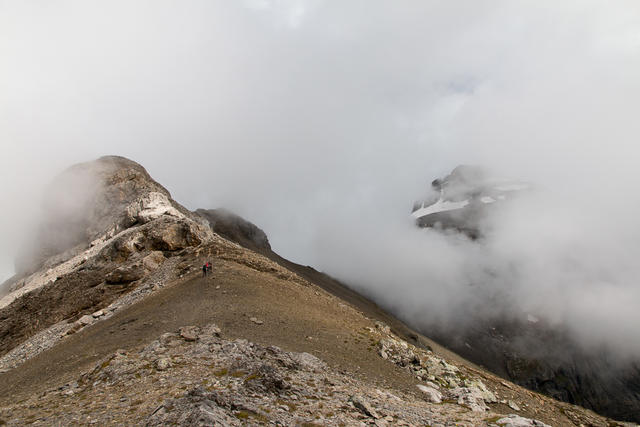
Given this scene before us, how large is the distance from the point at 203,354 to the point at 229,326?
577 centimetres

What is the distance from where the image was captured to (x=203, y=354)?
2078 centimetres

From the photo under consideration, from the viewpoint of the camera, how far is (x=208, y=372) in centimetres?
1817

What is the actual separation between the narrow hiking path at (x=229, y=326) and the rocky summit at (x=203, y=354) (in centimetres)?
17

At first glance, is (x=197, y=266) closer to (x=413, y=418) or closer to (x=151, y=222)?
(x=151, y=222)

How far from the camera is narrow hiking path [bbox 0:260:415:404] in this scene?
24.1 metres

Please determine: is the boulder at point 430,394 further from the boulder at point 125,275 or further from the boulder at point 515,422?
the boulder at point 125,275

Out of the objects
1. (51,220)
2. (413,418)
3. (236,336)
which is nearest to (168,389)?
(236,336)

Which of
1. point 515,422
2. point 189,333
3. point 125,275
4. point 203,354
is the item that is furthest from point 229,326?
point 125,275

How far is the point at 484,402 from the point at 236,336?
53.8 ft

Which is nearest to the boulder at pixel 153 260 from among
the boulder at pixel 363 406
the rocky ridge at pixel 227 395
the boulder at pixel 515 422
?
the rocky ridge at pixel 227 395

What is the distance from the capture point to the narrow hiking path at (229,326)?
24.1 m

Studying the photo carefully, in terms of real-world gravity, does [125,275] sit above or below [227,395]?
below

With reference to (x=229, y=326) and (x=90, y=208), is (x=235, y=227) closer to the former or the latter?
(x=90, y=208)

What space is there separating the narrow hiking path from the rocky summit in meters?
0.17
